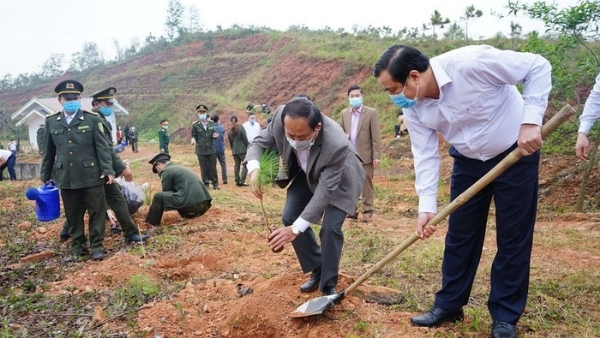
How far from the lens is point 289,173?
10.7ft

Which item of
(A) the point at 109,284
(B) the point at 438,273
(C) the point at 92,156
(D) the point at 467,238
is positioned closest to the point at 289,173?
(D) the point at 467,238

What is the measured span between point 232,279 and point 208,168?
21.0 feet

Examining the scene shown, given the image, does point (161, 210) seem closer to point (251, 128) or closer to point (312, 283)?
point (312, 283)

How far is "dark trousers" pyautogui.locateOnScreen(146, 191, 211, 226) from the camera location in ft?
20.7

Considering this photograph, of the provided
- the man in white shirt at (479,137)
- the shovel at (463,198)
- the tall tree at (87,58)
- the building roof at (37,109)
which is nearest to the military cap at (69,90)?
the shovel at (463,198)

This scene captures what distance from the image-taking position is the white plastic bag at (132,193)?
6234 millimetres

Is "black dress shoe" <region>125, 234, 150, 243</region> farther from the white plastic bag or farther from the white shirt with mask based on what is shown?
the white shirt with mask

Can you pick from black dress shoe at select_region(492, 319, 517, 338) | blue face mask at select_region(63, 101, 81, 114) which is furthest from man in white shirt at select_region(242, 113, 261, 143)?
black dress shoe at select_region(492, 319, 517, 338)

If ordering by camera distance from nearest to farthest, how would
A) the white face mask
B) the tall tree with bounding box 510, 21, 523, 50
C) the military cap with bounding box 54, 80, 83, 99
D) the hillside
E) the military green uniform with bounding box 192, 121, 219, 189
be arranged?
the white face mask → the military cap with bounding box 54, 80, 83, 99 → the military green uniform with bounding box 192, 121, 219, 189 → the tall tree with bounding box 510, 21, 523, 50 → the hillside

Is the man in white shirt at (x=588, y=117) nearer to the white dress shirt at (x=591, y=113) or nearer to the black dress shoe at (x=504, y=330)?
the white dress shirt at (x=591, y=113)

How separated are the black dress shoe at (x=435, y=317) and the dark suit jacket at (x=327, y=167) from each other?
2.50 ft

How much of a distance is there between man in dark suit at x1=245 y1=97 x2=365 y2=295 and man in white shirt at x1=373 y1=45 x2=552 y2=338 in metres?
0.51

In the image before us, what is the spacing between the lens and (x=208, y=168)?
1026 centimetres

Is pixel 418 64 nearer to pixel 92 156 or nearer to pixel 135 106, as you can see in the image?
pixel 92 156
